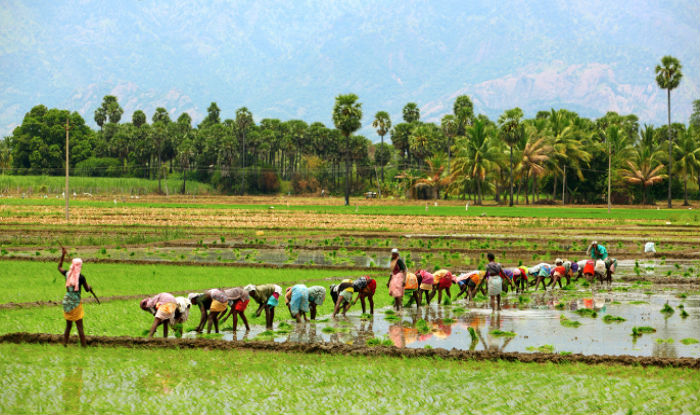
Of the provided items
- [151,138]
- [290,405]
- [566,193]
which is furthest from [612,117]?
[290,405]

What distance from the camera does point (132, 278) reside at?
89.2 ft

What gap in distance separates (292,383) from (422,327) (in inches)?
240

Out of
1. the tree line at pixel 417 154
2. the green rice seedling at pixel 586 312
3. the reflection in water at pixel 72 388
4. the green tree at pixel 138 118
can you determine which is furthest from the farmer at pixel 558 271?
the green tree at pixel 138 118

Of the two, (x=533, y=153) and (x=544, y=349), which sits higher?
(x=533, y=153)

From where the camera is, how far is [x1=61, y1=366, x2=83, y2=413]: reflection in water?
11.1 m

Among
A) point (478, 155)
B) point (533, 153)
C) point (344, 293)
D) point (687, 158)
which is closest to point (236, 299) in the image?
point (344, 293)

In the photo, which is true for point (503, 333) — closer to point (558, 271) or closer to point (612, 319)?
point (612, 319)

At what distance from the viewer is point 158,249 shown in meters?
39.8

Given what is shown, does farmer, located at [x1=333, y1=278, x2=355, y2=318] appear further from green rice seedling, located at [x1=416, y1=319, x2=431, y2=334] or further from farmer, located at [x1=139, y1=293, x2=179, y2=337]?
farmer, located at [x1=139, y1=293, x2=179, y2=337]

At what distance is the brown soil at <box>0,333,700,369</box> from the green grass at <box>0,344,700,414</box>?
253 mm

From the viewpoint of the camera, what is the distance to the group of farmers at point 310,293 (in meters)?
14.9

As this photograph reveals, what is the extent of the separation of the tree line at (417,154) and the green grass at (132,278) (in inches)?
2945

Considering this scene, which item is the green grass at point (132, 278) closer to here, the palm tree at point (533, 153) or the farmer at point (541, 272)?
the farmer at point (541, 272)

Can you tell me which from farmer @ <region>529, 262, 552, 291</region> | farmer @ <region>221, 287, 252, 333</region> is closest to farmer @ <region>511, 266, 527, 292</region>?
farmer @ <region>529, 262, 552, 291</region>
